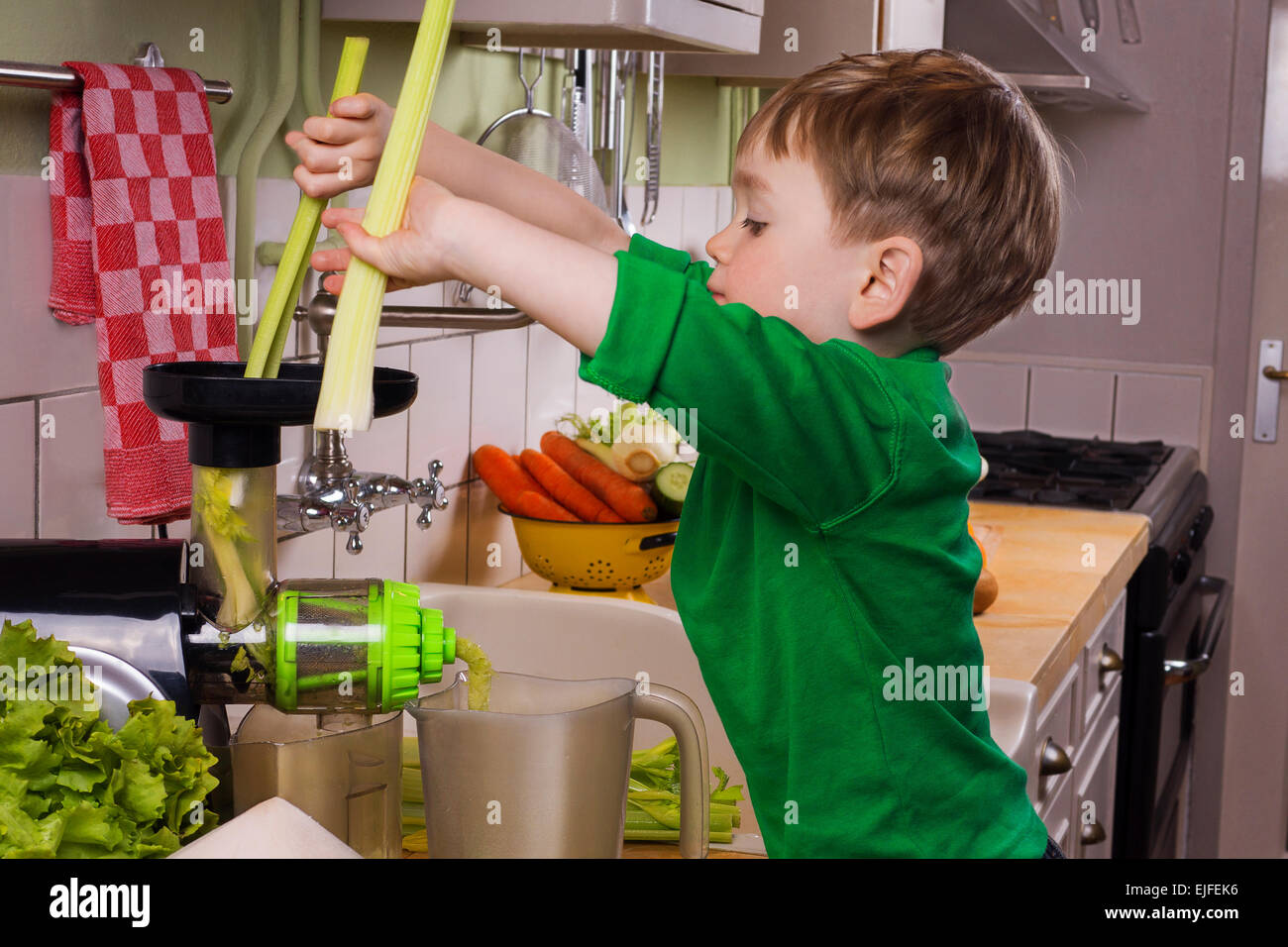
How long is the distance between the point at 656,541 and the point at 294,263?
935mm

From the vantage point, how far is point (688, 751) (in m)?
0.85

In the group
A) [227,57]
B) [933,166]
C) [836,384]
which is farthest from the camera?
[227,57]

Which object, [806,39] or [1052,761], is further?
[806,39]

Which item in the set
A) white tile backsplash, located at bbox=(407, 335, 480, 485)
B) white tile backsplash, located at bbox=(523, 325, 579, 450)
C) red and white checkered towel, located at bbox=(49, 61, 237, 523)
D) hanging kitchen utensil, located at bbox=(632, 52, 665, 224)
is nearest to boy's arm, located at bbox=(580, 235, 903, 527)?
red and white checkered towel, located at bbox=(49, 61, 237, 523)

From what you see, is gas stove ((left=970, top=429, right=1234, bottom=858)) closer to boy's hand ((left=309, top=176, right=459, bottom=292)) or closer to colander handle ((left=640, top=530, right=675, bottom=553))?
colander handle ((left=640, top=530, right=675, bottom=553))

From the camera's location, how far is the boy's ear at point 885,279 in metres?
0.81

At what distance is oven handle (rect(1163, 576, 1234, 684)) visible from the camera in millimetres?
2203

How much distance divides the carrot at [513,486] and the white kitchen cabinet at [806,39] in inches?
29.2

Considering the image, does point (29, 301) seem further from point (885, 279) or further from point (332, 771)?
point (885, 279)

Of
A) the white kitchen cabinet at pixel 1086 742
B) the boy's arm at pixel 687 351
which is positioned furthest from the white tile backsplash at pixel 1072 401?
the boy's arm at pixel 687 351

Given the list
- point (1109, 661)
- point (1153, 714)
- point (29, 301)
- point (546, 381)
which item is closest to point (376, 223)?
point (29, 301)
